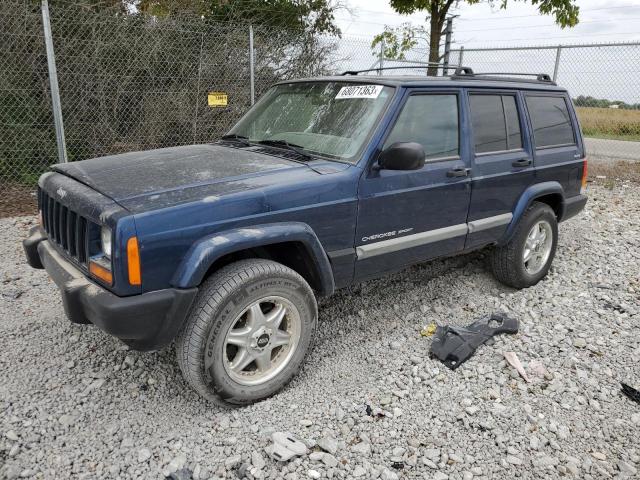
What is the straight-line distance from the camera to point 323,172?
303 centimetres

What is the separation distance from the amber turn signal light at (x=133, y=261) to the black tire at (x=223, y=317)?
0.36 m

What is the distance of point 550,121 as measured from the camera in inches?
180

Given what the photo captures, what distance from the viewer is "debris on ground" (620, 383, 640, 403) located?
307 cm

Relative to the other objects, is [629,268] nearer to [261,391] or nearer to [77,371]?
[261,391]

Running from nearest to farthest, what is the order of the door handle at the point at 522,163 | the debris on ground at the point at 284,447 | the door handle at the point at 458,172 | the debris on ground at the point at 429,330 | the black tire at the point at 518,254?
the debris on ground at the point at 284,447 → the door handle at the point at 458,172 → the debris on ground at the point at 429,330 → the door handle at the point at 522,163 → the black tire at the point at 518,254

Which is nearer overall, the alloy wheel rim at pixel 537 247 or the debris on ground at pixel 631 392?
the debris on ground at pixel 631 392

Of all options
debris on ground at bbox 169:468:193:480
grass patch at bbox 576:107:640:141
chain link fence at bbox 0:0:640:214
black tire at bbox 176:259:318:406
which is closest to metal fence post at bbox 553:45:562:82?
grass patch at bbox 576:107:640:141

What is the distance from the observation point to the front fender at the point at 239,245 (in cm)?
249

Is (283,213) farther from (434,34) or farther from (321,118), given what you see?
(434,34)

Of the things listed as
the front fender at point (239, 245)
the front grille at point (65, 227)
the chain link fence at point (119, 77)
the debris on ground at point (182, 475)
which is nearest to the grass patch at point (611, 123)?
the chain link fence at point (119, 77)

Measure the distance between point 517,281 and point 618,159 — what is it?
26.7 ft

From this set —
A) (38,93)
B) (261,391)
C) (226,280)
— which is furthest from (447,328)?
(38,93)

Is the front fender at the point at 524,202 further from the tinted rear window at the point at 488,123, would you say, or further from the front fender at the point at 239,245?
the front fender at the point at 239,245

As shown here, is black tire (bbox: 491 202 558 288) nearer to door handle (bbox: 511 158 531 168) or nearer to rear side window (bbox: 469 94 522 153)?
door handle (bbox: 511 158 531 168)
